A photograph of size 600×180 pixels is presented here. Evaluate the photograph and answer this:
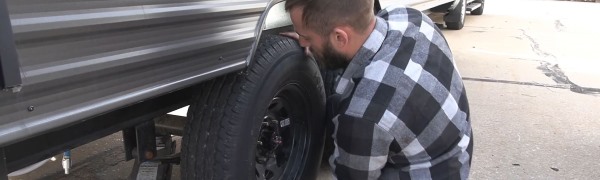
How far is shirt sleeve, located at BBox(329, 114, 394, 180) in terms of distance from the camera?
1.71m

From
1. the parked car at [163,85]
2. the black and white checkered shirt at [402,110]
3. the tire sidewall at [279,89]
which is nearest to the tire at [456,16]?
the parked car at [163,85]

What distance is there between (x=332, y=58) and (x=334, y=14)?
0.19 m

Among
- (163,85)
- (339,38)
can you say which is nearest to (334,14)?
(339,38)

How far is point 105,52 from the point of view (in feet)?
4.56

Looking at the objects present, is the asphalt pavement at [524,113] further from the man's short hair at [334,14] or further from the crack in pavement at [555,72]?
the man's short hair at [334,14]

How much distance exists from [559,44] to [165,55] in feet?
30.0

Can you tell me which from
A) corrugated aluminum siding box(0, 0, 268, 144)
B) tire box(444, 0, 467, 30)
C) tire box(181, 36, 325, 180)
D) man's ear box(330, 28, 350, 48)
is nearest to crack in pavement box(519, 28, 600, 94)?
tire box(444, 0, 467, 30)

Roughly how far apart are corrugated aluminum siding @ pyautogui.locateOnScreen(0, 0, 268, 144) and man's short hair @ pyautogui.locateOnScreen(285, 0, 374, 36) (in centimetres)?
29

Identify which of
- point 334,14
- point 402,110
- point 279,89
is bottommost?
point 279,89

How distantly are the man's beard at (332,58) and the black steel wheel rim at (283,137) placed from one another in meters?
0.43

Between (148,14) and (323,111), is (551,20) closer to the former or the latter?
(323,111)

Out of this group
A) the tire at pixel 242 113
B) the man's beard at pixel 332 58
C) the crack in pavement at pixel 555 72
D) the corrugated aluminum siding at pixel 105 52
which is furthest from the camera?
the crack in pavement at pixel 555 72

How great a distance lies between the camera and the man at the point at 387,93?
67.6 inches

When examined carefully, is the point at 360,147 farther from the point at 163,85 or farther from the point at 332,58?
the point at 163,85
